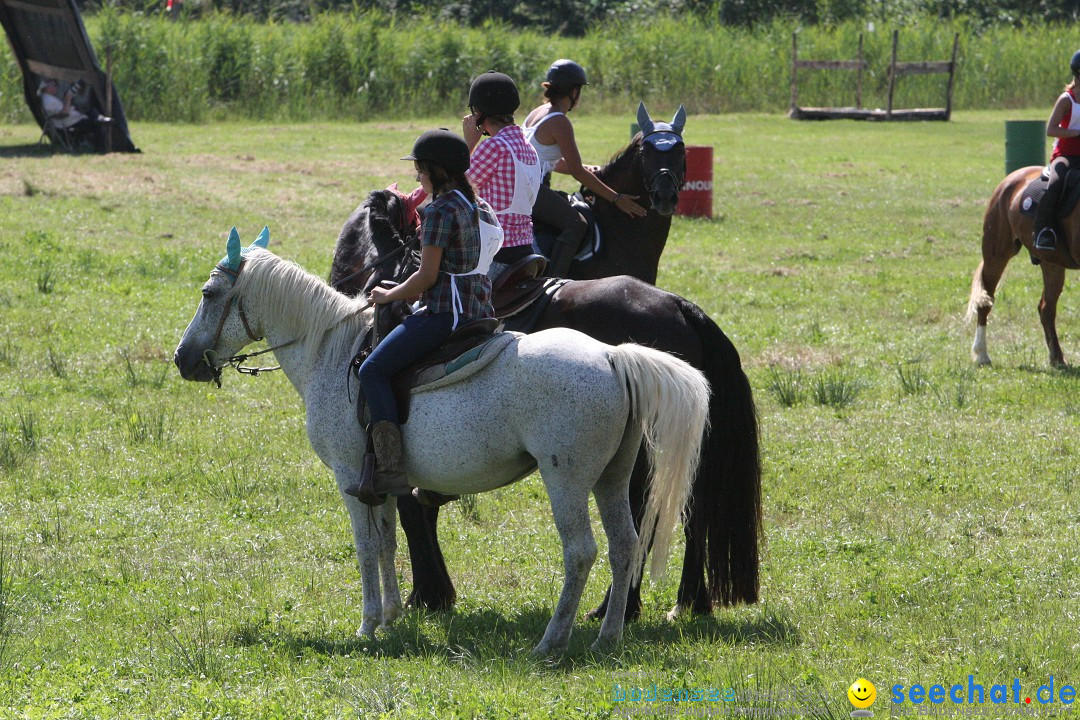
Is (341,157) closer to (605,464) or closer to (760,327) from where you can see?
(760,327)

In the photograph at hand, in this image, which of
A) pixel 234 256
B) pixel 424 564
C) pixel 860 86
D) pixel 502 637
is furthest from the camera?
pixel 860 86

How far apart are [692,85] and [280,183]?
18569mm

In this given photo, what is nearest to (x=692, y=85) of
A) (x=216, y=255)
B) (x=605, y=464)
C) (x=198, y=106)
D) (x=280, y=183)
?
(x=198, y=106)

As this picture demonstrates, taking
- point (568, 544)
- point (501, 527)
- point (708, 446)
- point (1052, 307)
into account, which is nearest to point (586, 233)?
point (501, 527)

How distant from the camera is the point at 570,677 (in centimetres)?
510

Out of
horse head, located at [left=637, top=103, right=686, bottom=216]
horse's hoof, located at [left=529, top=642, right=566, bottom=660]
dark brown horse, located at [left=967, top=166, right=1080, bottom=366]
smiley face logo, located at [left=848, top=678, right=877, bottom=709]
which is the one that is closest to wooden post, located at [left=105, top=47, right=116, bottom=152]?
dark brown horse, located at [left=967, top=166, right=1080, bottom=366]

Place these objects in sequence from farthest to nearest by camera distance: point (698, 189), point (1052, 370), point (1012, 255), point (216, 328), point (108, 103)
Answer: point (108, 103) < point (698, 189) < point (1012, 255) < point (1052, 370) < point (216, 328)

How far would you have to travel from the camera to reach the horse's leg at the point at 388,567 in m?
5.89

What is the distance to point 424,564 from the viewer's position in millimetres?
6492

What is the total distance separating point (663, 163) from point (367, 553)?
11.5 feet

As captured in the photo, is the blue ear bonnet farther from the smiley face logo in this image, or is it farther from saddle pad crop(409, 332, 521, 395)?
the smiley face logo

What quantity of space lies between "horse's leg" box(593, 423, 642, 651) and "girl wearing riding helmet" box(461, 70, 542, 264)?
1691 millimetres

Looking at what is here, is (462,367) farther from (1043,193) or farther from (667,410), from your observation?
(1043,193)

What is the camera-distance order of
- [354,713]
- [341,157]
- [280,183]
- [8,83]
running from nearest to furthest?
[354,713], [280,183], [341,157], [8,83]
